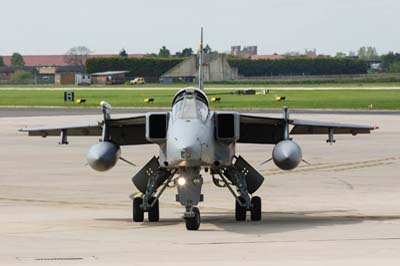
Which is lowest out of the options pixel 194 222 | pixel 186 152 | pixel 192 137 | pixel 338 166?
pixel 338 166

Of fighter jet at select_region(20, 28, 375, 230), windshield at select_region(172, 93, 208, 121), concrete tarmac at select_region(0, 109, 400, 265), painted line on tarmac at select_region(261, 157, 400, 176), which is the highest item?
windshield at select_region(172, 93, 208, 121)

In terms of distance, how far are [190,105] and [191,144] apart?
1.76 metres

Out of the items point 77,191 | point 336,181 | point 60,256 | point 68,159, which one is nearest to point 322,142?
point 68,159

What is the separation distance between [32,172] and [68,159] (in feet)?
22.1

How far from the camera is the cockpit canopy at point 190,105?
2592cm

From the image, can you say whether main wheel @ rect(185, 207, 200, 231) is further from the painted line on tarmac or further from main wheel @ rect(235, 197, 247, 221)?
the painted line on tarmac

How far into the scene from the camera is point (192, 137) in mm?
24953

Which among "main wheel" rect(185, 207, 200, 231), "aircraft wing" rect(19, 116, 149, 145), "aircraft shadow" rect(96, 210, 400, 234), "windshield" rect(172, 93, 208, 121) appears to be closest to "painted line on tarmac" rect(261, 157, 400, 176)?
"aircraft shadow" rect(96, 210, 400, 234)

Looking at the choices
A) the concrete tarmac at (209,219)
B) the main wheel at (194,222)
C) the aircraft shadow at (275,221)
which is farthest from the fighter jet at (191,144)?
the concrete tarmac at (209,219)

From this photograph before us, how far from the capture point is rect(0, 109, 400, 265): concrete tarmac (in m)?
21.1

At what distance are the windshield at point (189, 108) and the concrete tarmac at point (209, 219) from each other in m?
2.56

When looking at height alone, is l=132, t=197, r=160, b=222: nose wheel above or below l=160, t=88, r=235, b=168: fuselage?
below

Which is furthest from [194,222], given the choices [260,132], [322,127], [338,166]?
[338,166]

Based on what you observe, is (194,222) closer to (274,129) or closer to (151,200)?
(151,200)
